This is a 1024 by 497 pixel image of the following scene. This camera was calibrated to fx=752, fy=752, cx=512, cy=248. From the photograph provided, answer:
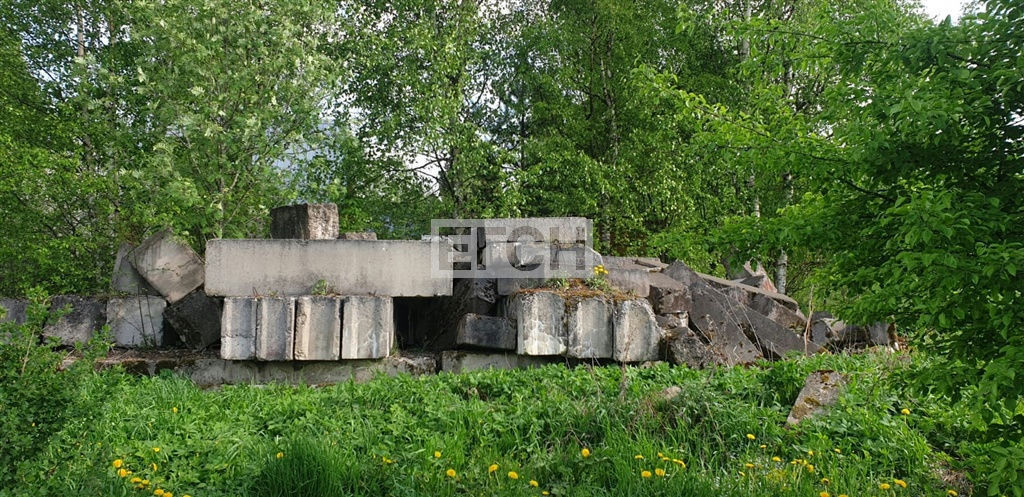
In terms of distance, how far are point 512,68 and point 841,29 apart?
13315mm

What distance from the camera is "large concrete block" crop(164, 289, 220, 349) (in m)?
7.36

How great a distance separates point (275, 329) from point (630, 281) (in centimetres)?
354

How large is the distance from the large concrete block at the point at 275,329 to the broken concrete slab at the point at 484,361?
142 cm

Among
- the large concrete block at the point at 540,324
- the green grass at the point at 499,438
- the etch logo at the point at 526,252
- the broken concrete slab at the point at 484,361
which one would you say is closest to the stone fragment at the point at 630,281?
the etch logo at the point at 526,252

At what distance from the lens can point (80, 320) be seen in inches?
294

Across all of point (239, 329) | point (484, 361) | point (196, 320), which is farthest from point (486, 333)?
point (196, 320)

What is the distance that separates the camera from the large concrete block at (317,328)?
6.62 m

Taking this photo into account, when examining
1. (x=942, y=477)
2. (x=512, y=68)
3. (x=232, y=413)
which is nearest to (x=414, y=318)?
(x=232, y=413)

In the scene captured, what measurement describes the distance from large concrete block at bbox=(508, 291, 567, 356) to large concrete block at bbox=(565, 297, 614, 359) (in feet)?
0.27

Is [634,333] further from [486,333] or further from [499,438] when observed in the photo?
[499,438]

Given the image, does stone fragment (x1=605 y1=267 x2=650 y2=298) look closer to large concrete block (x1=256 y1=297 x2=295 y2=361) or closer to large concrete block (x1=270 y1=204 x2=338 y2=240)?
large concrete block (x1=270 y1=204 x2=338 y2=240)

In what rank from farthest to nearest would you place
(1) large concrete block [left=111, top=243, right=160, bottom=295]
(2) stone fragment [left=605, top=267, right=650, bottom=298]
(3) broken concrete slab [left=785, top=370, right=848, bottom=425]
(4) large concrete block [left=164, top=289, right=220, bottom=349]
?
1. (1) large concrete block [left=111, top=243, right=160, bottom=295]
2. (2) stone fragment [left=605, top=267, right=650, bottom=298]
3. (4) large concrete block [left=164, top=289, right=220, bottom=349]
4. (3) broken concrete slab [left=785, top=370, right=848, bottom=425]

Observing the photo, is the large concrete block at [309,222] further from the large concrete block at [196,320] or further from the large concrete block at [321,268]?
the large concrete block at [196,320]

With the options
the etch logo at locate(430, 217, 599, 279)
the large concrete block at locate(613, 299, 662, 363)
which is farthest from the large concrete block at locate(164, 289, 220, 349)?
the large concrete block at locate(613, 299, 662, 363)
